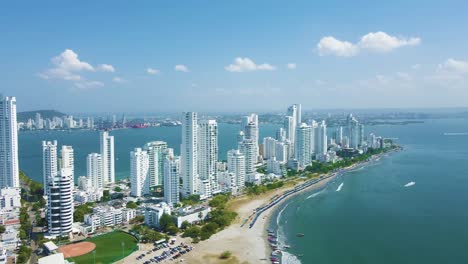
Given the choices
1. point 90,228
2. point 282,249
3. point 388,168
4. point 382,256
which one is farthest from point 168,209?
point 388,168

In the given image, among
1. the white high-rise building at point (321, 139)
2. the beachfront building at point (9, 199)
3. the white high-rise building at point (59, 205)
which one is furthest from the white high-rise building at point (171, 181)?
the white high-rise building at point (321, 139)

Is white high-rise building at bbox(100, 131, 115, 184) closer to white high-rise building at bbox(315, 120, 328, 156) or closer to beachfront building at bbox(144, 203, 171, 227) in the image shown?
beachfront building at bbox(144, 203, 171, 227)

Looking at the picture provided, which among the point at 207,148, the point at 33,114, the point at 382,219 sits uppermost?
the point at 33,114

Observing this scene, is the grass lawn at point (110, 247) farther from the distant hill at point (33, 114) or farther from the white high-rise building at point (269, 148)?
the distant hill at point (33, 114)

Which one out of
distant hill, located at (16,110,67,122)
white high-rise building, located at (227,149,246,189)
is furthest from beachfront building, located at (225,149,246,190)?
distant hill, located at (16,110,67,122)

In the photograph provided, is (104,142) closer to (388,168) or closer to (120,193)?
(120,193)

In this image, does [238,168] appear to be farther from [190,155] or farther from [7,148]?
[7,148]

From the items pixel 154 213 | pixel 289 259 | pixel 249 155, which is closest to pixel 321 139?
pixel 249 155
